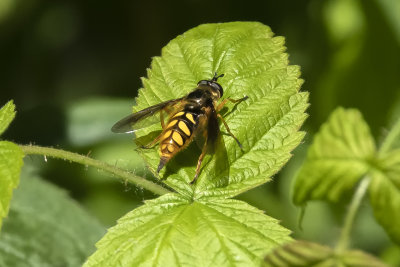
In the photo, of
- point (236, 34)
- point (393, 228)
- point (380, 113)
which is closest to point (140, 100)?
point (236, 34)

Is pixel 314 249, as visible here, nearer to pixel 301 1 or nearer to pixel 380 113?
pixel 380 113

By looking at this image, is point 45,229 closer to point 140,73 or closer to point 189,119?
point 189,119

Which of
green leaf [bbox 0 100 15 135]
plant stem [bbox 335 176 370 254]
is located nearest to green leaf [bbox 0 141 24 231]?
green leaf [bbox 0 100 15 135]

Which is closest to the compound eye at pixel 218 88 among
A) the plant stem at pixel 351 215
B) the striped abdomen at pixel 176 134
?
the striped abdomen at pixel 176 134

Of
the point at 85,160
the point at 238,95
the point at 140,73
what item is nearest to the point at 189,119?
the point at 238,95

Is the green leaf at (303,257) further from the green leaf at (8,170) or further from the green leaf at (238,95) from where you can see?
the green leaf at (8,170)
